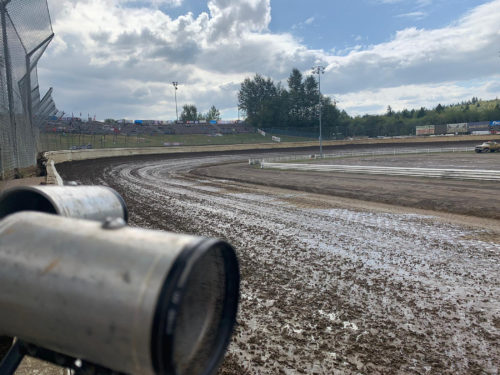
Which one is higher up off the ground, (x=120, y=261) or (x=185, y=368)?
(x=120, y=261)

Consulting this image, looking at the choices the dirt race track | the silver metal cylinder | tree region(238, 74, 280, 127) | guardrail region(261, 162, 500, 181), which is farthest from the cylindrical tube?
tree region(238, 74, 280, 127)

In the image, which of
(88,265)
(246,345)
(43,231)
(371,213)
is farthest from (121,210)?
(371,213)

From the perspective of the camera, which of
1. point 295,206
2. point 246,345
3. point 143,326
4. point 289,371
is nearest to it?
point 143,326

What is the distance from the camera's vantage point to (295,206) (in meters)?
12.5

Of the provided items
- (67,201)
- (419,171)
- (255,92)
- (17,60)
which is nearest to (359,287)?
(67,201)

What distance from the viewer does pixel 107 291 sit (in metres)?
1.48

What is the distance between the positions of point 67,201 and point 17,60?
33.7 feet

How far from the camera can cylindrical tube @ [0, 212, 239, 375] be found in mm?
1424

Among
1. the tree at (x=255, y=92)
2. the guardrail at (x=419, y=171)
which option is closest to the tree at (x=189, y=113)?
the tree at (x=255, y=92)

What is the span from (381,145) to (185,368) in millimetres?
68933

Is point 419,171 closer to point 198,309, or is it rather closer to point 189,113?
point 198,309

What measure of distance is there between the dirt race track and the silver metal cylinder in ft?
7.10

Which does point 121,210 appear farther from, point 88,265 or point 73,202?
point 88,265

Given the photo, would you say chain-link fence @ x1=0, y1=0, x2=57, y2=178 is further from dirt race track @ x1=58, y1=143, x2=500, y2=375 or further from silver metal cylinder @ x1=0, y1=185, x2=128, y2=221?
silver metal cylinder @ x1=0, y1=185, x2=128, y2=221
